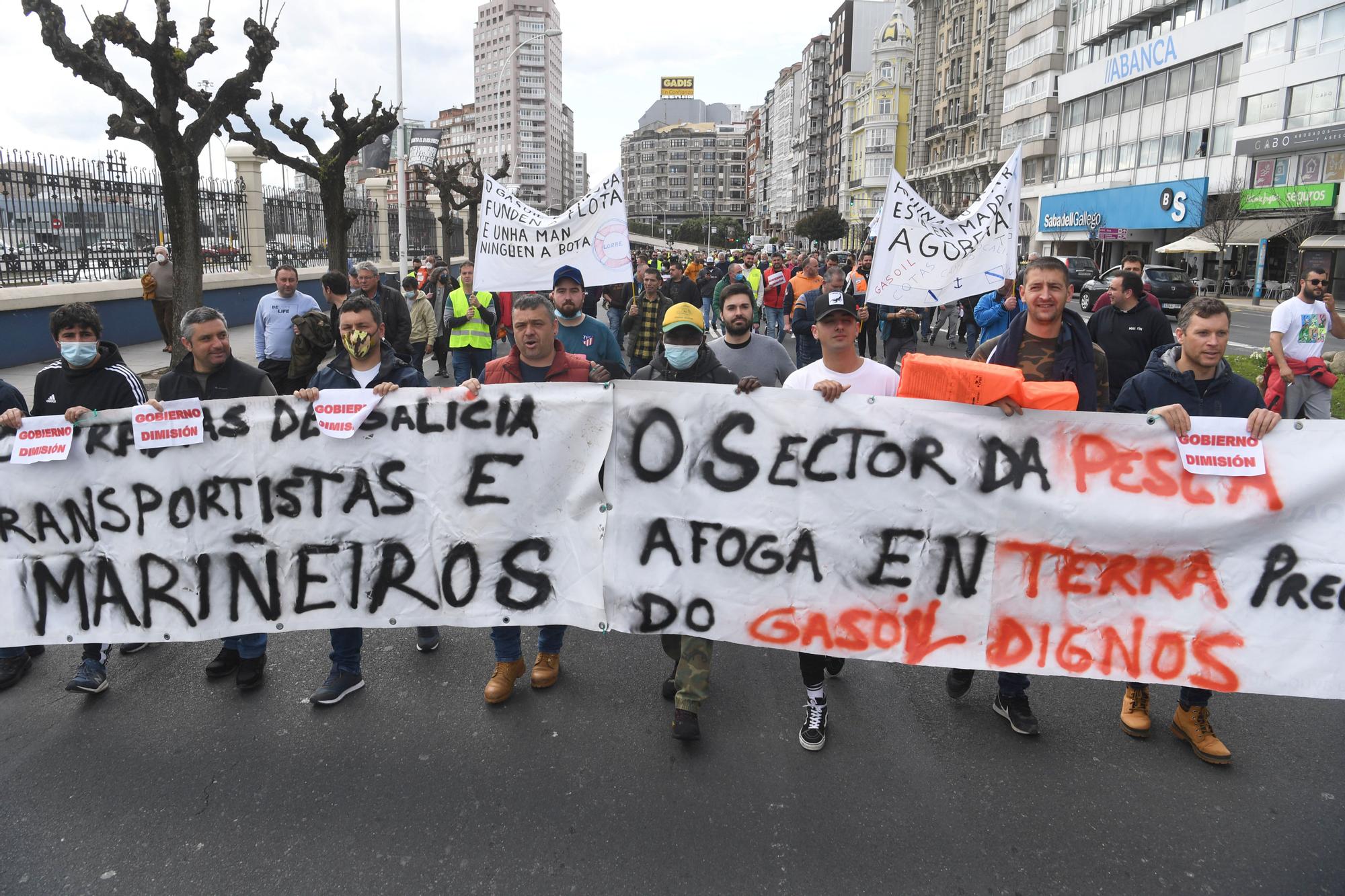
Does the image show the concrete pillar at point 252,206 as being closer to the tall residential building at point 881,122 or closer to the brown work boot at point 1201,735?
the brown work boot at point 1201,735

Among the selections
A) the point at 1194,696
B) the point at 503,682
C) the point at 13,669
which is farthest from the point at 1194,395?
the point at 13,669

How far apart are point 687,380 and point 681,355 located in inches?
4.5

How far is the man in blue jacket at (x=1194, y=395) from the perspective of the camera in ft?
12.1

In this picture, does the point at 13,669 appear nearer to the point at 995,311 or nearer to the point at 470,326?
Result: the point at 470,326

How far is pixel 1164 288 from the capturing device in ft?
90.6

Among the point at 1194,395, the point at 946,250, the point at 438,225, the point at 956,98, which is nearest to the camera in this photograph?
the point at 1194,395

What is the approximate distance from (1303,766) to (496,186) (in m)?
6.67

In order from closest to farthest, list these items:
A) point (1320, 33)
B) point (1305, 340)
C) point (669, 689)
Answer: point (669, 689)
point (1305, 340)
point (1320, 33)

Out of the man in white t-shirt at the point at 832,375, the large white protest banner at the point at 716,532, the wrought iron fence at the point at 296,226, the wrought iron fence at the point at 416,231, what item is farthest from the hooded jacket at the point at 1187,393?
the wrought iron fence at the point at 416,231

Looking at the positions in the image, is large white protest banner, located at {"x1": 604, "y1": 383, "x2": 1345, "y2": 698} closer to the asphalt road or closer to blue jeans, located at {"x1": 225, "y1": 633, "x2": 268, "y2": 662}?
the asphalt road

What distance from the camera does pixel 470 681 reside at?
4324 millimetres

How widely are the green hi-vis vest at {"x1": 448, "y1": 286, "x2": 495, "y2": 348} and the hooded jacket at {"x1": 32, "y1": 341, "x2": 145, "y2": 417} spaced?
231 inches

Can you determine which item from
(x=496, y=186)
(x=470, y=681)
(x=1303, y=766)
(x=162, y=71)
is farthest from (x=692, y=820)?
(x=162, y=71)

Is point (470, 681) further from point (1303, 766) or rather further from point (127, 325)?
point (127, 325)
